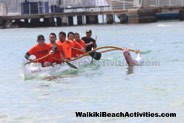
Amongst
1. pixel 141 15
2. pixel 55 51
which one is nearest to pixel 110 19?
pixel 141 15

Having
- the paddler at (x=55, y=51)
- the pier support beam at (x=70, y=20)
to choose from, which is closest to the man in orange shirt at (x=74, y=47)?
the paddler at (x=55, y=51)

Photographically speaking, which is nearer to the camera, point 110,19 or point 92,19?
point 110,19

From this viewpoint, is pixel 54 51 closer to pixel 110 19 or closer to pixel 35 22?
pixel 110 19

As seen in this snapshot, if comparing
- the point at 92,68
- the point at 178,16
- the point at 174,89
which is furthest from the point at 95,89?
the point at 178,16

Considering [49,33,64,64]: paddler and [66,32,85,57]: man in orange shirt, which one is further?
[66,32,85,57]: man in orange shirt

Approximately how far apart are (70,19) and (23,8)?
12.4 m

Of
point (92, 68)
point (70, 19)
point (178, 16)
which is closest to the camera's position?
point (92, 68)

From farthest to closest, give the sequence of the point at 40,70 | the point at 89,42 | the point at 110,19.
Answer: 1. the point at 110,19
2. the point at 89,42
3. the point at 40,70

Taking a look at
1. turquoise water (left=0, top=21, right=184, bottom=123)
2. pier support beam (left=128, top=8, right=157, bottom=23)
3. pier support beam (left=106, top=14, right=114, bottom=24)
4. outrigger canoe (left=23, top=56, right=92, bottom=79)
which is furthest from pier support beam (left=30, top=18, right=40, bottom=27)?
outrigger canoe (left=23, top=56, right=92, bottom=79)

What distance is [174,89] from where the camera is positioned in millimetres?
14297

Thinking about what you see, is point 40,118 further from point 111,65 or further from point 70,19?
point 70,19

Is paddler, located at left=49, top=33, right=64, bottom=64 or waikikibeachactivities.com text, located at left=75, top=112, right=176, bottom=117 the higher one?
paddler, located at left=49, top=33, right=64, bottom=64

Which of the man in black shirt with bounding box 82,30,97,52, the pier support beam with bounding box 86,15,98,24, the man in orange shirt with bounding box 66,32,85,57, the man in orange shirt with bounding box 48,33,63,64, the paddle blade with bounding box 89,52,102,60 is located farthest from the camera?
the pier support beam with bounding box 86,15,98,24

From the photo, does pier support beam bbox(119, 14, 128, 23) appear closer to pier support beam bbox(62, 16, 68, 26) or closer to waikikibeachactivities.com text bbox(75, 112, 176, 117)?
pier support beam bbox(62, 16, 68, 26)
